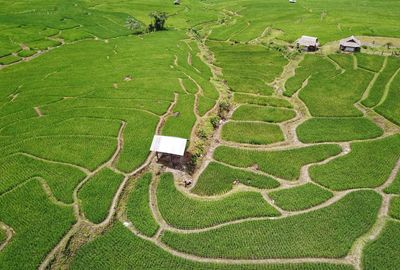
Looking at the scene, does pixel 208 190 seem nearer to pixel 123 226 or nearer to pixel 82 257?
pixel 123 226

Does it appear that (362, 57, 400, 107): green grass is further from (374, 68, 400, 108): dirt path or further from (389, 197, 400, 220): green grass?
(389, 197, 400, 220): green grass

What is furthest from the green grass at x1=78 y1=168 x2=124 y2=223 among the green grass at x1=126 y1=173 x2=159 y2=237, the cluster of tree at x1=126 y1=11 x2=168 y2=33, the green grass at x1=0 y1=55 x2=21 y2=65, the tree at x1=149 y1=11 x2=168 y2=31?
the tree at x1=149 y1=11 x2=168 y2=31

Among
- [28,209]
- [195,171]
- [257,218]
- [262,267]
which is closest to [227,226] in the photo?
[257,218]

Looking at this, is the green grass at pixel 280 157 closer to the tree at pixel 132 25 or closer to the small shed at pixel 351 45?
the small shed at pixel 351 45

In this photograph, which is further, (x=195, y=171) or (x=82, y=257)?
(x=195, y=171)

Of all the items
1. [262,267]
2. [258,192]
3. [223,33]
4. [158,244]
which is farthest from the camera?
[223,33]

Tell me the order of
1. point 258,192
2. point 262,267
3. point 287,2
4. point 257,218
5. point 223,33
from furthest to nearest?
point 287,2 → point 223,33 → point 258,192 → point 257,218 → point 262,267

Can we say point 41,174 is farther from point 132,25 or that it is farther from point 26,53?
point 132,25
